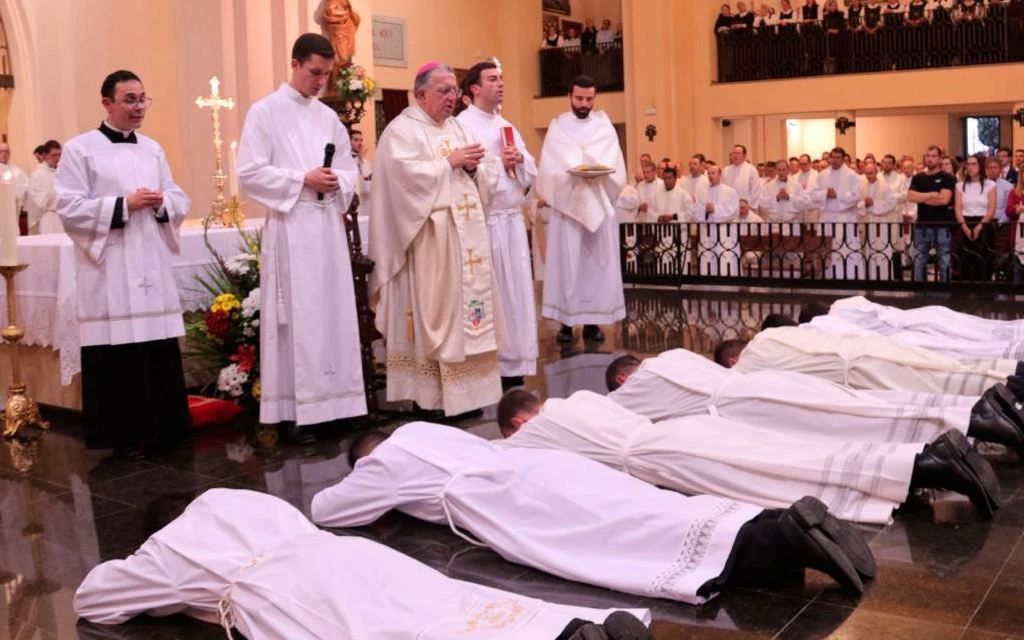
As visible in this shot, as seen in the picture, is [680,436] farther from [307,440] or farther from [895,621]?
[307,440]

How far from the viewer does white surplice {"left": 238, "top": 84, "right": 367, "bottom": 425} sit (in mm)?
6797

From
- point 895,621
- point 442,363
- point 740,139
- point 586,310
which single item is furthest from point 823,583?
point 740,139

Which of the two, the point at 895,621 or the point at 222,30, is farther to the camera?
the point at 222,30

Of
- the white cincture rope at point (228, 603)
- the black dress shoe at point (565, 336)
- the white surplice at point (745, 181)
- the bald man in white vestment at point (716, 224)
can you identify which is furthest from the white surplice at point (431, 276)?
the white surplice at point (745, 181)

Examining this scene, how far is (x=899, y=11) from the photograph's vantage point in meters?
20.1

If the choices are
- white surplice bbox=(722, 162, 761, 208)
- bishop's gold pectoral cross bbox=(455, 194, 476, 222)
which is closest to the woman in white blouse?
white surplice bbox=(722, 162, 761, 208)

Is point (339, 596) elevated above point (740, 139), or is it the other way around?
point (740, 139)

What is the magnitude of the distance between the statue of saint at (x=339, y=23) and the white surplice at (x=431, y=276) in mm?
7547

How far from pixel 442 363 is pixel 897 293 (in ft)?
23.5

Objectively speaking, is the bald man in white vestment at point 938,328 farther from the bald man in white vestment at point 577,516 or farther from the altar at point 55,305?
the altar at point 55,305

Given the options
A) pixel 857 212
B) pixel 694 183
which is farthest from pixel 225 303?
pixel 857 212

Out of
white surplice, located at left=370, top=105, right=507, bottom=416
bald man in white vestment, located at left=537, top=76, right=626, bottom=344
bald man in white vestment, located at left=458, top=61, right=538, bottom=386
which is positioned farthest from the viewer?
bald man in white vestment, located at left=537, top=76, right=626, bottom=344

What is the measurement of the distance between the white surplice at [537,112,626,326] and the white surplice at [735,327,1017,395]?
354cm

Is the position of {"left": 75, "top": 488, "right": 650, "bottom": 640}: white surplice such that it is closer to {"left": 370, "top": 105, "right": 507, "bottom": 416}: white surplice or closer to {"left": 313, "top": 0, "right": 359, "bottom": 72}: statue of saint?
{"left": 370, "top": 105, "right": 507, "bottom": 416}: white surplice
